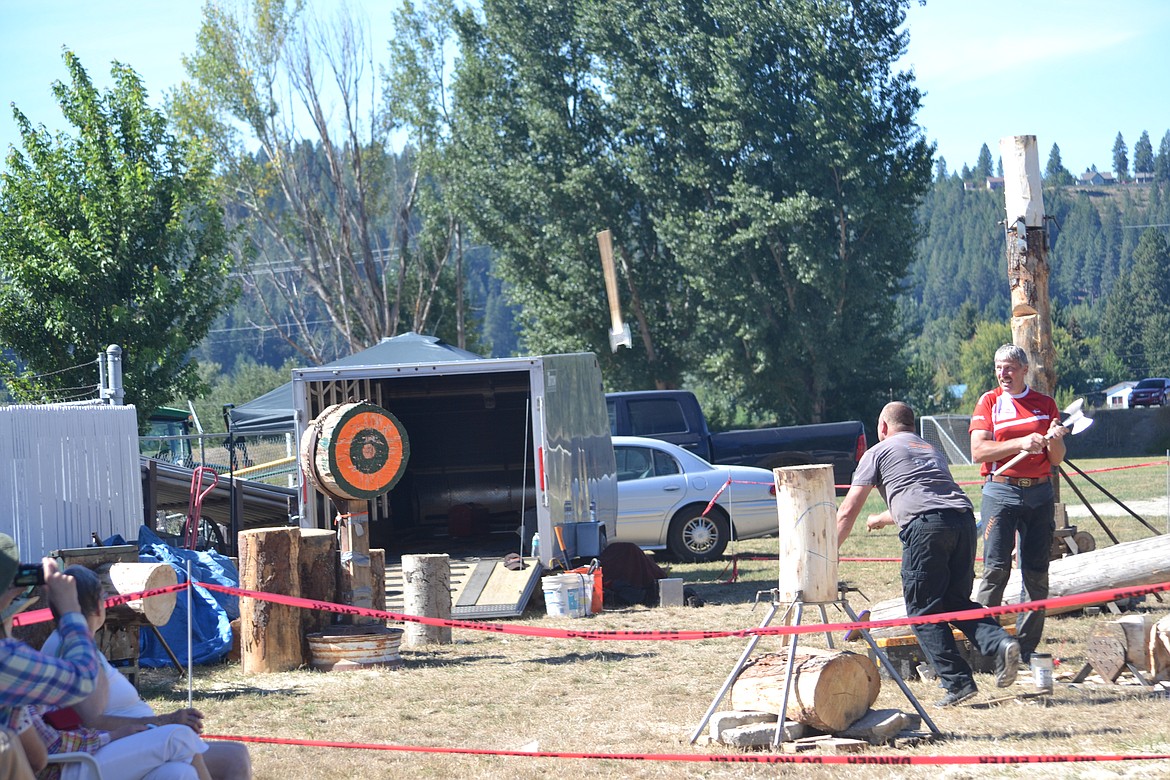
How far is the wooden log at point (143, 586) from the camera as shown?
7.59 metres

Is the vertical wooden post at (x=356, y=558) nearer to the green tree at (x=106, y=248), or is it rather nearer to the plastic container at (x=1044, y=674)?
the plastic container at (x=1044, y=674)

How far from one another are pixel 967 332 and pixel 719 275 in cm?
7774

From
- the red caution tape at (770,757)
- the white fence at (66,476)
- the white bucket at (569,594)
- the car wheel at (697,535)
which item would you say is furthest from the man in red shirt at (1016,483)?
the white fence at (66,476)

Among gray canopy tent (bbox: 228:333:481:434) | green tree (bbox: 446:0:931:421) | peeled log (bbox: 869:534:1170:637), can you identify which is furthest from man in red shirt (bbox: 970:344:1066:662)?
green tree (bbox: 446:0:931:421)

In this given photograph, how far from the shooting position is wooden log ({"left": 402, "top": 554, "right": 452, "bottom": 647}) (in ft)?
32.1

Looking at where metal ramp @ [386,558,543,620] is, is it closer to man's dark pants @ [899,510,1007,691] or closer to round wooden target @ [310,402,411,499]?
round wooden target @ [310,402,411,499]

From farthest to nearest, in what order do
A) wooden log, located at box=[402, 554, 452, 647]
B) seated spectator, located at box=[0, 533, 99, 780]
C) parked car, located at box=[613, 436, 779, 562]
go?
parked car, located at box=[613, 436, 779, 562] → wooden log, located at box=[402, 554, 452, 647] → seated spectator, located at box=[0, 533, 99, 780]

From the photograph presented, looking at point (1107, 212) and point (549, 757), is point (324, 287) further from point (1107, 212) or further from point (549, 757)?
point (1107, 212)

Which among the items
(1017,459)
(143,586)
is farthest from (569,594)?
(1017,459)

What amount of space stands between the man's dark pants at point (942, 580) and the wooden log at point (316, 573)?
15.1 ft

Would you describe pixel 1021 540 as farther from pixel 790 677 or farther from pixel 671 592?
pixel 671 592

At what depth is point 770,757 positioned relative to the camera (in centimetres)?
550

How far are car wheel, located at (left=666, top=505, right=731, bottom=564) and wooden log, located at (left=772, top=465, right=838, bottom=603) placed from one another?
808 cm

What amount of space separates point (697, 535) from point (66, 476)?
724 centimetres
